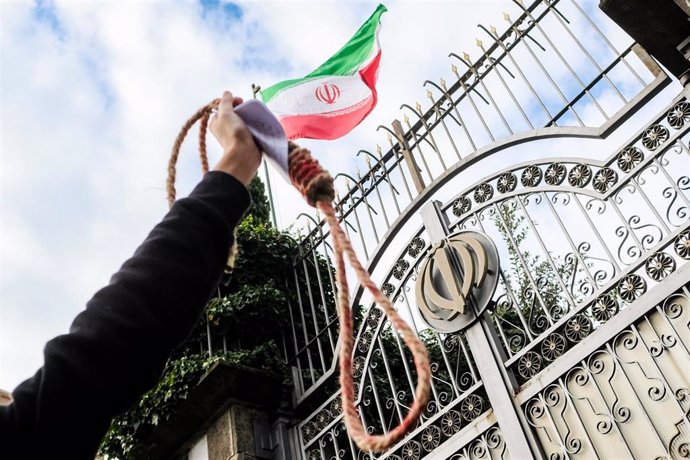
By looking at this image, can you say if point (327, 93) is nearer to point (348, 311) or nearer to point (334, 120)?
point (334, 120)

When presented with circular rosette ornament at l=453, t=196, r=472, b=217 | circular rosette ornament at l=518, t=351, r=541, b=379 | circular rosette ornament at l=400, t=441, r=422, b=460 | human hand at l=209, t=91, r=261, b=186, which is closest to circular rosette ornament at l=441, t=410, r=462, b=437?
circular rosette ornament at l=400, t=441, r=422, b=460

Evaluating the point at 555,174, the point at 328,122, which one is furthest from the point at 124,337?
the point at 328,122

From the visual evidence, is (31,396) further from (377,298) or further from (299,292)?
(299,292)

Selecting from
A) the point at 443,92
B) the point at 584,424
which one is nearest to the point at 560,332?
the point at 584,424

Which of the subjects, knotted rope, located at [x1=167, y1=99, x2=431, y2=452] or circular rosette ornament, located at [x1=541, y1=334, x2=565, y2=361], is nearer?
knotted rope, located at [x1=167, y1=99, x2=431, y2=452]

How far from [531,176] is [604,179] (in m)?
0.52

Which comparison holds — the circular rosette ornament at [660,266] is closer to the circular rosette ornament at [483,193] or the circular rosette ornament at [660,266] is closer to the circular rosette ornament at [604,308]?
the circular rosette ornament at [604,308]

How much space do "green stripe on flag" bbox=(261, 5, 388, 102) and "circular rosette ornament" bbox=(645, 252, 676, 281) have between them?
136 inches

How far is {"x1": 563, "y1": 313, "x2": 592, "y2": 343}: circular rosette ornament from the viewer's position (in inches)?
149

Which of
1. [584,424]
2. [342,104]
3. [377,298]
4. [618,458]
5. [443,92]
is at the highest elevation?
[342,104]

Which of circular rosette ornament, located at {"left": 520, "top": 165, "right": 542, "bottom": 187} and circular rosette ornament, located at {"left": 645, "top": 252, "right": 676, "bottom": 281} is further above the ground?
circular rosette ornament, located at {"left": 520, "top": 165, "right": 542, "bottom": 187}

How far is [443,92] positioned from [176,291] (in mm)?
4605

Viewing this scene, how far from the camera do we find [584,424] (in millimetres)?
3629

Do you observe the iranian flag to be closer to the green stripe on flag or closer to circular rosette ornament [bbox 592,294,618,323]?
the green stripe on flag
